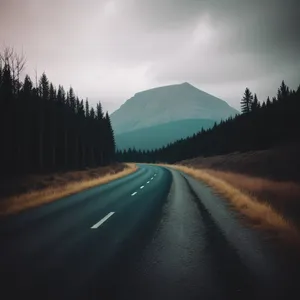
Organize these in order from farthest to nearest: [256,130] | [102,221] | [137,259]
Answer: [256,130]
[102,221]
[137,259]

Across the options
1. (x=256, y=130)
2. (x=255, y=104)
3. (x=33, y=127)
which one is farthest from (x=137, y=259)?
(x=255, y=104)

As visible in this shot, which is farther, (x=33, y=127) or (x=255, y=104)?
(x=255, y=104)

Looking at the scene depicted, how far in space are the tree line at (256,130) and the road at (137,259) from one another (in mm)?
55544

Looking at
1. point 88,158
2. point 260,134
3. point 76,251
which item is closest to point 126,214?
point 76,251

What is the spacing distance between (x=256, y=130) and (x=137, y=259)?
6505 cm

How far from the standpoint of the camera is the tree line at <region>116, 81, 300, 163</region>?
6131cm

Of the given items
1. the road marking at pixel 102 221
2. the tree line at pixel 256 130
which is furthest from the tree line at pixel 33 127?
the tree line at pixel 256 130

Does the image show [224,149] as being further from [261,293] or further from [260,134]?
[261,293]

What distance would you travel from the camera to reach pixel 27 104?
41.5m

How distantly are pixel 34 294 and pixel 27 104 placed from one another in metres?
41.6

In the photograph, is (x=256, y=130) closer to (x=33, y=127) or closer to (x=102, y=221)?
(x=33, y=127)

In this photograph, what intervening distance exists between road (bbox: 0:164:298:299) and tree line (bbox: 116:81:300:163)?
55544 mm

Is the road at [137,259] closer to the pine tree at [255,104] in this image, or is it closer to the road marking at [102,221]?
the road marking at [102,221]

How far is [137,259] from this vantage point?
5.17m
